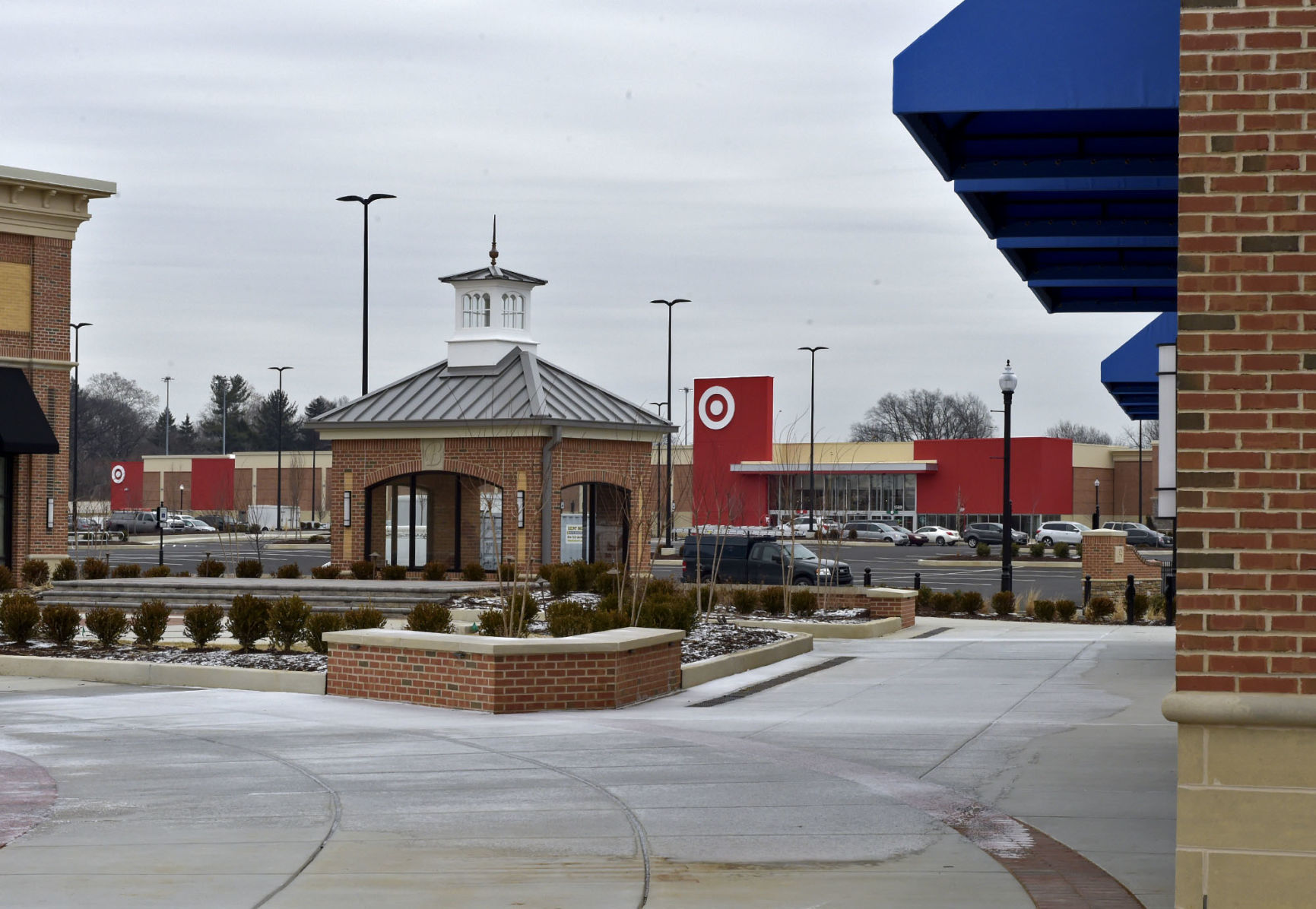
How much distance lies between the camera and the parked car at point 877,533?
82.1 m

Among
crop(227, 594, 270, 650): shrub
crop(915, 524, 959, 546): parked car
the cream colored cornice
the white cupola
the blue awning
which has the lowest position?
crop(915, 524, 959, 546): parked car

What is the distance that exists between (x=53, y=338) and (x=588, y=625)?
2170 centimetres

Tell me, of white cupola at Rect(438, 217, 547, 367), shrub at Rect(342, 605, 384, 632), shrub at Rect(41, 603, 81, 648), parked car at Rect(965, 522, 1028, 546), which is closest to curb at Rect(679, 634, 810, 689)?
shrub at Rect(342, 605, 384, 632)

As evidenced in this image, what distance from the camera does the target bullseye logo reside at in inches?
1698

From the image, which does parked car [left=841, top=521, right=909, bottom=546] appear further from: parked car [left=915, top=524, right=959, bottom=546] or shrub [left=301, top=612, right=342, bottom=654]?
shrub [left=301, top=612, right=342, bottom=654]

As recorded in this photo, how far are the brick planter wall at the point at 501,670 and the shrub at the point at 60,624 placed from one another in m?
6.31

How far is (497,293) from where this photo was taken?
37.4 meters

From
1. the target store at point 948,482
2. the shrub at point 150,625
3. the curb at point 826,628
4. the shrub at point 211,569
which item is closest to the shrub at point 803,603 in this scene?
the curb at point 826,628

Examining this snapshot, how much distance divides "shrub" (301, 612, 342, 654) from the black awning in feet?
54.7

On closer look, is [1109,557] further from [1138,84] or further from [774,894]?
[774,894]

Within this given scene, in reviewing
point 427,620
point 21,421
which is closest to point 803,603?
point 427,620

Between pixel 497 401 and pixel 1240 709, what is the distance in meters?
29.3

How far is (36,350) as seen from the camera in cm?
3428

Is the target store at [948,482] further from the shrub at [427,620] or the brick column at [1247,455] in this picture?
the brick column at [1247,455]
